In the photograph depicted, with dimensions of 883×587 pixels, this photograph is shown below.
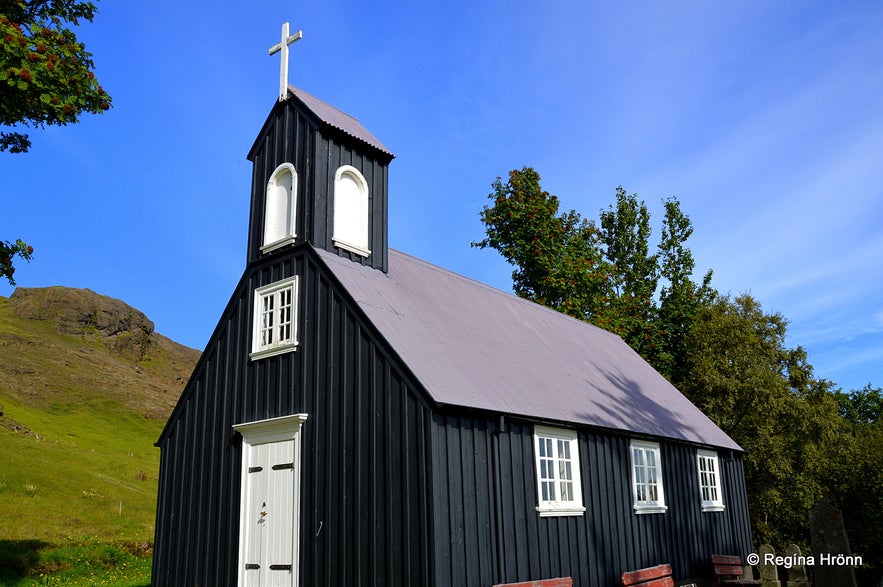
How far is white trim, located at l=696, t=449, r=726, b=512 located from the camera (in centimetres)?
1859

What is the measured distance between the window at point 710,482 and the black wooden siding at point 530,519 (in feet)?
3.56

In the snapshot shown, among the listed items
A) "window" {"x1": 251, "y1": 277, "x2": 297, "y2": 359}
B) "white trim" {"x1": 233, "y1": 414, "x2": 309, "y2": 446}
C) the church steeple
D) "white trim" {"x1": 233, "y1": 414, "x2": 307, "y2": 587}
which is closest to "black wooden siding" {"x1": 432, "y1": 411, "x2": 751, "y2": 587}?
"white trim" {"x1": 233, "y1": 414, "x2": 307, "y2": 587}

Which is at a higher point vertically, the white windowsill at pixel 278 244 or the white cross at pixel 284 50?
the white cross at pixel 284 50

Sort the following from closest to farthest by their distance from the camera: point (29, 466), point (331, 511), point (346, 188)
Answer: point (331, 511) → point (346, 188) → point (29, 466)

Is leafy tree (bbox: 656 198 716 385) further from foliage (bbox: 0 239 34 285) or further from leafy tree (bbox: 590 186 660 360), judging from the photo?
foliage (bbox: 0 239 34 285)

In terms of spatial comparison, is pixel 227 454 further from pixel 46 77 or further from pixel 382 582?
pixel 46 77

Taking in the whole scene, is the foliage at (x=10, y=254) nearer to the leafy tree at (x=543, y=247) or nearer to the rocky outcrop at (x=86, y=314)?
the leafy tree at (x=543, y=247)

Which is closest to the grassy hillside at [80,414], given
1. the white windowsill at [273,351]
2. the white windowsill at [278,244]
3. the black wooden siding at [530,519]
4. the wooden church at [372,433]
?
the wooden church at [372,433]

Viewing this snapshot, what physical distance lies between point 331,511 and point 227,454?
10.5ft

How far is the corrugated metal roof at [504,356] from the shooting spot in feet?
41.0

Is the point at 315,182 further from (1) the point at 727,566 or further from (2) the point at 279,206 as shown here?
(1) the point at 727,566

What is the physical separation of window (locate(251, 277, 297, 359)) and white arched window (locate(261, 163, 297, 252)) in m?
0.92

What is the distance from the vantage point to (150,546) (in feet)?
84.2

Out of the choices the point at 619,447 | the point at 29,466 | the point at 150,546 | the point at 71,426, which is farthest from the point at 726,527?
the point at 71,426
